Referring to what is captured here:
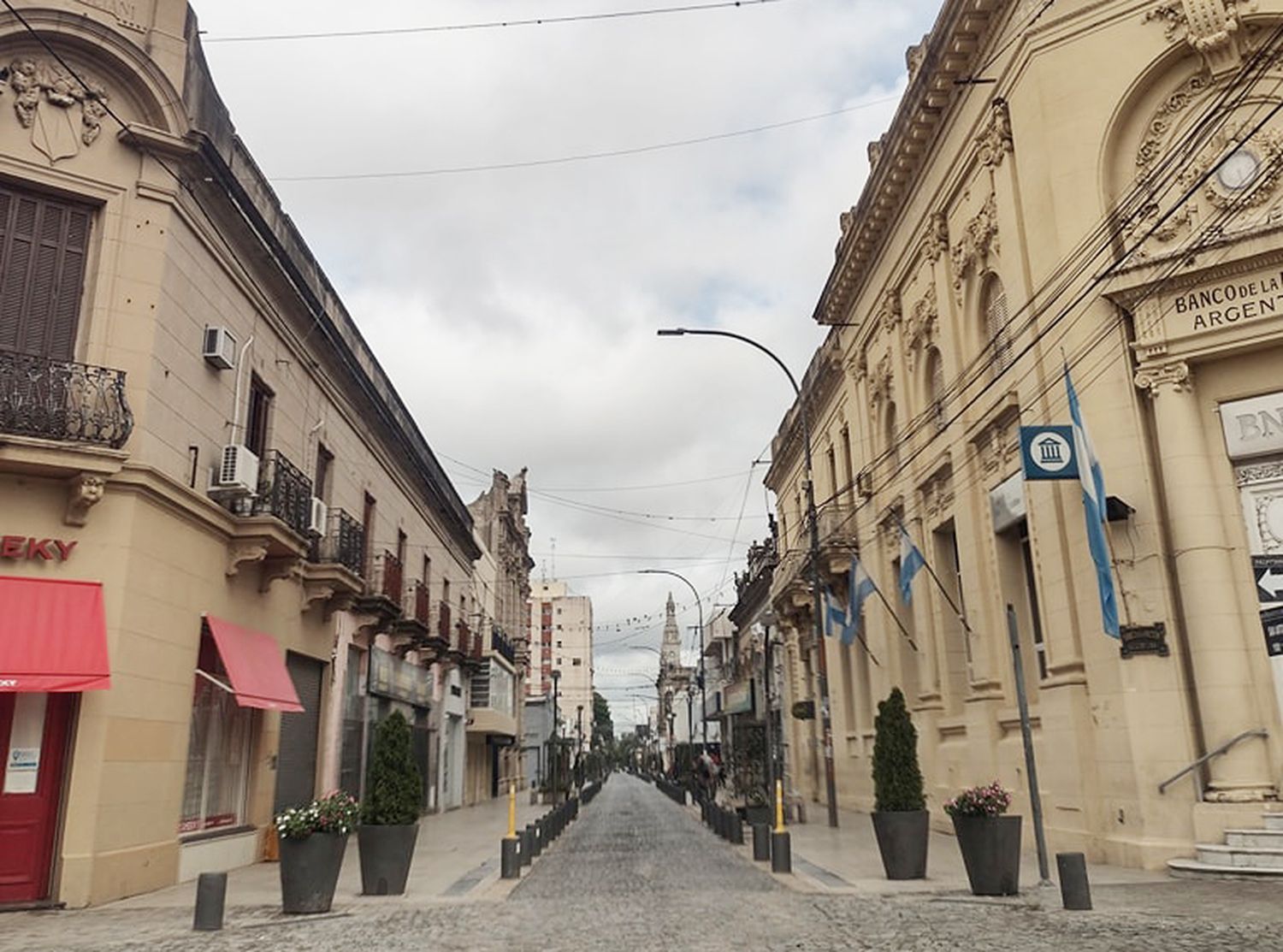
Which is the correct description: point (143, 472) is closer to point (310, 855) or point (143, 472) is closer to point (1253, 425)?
point (310, 855)

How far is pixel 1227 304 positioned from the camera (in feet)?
45.9

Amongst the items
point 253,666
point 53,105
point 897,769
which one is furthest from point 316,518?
point 897,769

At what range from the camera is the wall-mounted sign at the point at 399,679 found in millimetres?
23812

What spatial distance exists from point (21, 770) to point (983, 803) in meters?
10.5

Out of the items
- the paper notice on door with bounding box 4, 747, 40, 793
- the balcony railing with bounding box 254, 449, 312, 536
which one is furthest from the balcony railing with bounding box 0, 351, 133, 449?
the balcony railing with bounding box 254, 449, 312, 536

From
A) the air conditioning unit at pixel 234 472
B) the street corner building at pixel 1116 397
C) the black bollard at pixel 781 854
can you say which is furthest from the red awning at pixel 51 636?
the street corner building at pixel 1116 397

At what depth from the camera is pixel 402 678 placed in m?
26.5

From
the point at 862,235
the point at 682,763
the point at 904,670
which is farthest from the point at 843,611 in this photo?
the point at 682,763

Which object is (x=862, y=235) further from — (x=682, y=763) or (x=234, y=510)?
(x=682, y=763)

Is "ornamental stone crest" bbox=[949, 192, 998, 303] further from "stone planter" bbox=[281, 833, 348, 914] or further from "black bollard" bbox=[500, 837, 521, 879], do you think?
"stone planter" bbox=[281, 833, 348, 914]

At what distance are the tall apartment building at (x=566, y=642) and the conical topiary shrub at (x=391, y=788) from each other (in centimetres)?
11014

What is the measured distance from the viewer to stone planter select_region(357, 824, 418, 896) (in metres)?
12.0

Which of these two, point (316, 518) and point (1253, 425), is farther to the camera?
point (316, 518)

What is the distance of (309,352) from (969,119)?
12931 millimetres
